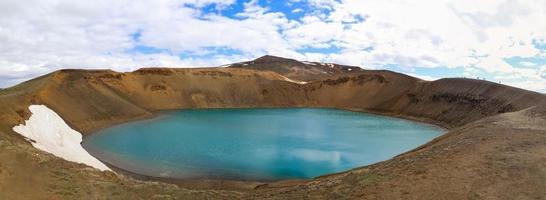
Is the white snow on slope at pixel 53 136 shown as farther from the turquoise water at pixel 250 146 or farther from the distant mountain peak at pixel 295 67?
the distant mountain peak at pixel 295 67

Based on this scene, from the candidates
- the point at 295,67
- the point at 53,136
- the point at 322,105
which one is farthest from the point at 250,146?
the point at 295,67

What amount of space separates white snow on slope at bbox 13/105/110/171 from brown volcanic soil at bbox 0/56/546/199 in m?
1.26

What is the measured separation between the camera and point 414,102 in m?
82.4

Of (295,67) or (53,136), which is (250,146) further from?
(295,67)

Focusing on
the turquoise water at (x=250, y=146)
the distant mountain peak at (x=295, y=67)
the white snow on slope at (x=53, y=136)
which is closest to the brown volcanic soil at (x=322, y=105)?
the white snow on slope at (x=53, y=136)

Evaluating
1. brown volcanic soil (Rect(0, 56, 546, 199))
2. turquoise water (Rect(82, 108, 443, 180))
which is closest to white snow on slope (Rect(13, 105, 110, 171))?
brown volcanic soil (Rect(0, 56, 546, 199))

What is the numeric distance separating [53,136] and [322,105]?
225 feet

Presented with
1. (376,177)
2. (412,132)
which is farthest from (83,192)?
(412,132)

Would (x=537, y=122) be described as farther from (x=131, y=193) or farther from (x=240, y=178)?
(x=131, y=193)

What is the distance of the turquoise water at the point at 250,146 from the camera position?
33531 mm

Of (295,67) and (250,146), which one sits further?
(295,67)

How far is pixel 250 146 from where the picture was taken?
4306cm

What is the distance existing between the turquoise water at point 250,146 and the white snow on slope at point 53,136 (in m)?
1.68

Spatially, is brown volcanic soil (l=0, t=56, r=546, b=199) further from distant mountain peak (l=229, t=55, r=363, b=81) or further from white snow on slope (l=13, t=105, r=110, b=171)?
distant mountain peak (l=229, t=55, r=363, b=81)
